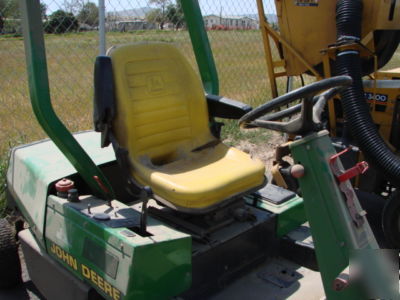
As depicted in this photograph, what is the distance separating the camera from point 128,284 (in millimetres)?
1684

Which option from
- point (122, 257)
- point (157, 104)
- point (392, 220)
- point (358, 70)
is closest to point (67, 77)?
point (157, 104)

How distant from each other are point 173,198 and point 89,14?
2120mm

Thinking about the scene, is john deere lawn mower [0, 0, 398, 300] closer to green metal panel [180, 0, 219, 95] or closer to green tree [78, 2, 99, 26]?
green metal panel [180, 0, 219, 95]

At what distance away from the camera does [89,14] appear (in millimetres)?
3504

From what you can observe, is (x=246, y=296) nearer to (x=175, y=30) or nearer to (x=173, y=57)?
(x=173, y=57)

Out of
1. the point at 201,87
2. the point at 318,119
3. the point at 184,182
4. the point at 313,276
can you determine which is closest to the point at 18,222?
the point at 184,182

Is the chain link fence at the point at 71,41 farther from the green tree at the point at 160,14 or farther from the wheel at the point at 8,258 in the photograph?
the wheel at the point at 8,258

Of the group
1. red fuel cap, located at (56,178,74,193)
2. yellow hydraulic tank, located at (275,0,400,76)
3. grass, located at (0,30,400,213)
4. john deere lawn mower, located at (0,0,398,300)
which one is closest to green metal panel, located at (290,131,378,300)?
john deere lawn mower, located at (0,0,398,300)

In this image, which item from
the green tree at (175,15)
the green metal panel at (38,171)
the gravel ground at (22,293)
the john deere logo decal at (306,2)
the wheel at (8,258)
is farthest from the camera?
the green tree at (175,15)

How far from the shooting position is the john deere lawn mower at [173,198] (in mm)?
1588

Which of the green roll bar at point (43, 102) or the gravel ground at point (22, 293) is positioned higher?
the green roll bar at point (43, 102)

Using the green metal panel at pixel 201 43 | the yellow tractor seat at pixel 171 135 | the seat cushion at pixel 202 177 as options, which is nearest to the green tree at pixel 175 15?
the green metal panel at pixel 201 43

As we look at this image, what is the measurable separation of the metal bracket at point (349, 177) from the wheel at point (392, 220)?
1447mm

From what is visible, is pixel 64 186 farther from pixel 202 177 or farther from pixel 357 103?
pixel 357 103
